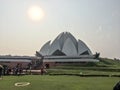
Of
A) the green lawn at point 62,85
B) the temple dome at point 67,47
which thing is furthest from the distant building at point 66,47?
the green lawn at point 62,85

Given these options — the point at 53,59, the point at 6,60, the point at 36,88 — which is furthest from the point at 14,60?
the point at 36,88

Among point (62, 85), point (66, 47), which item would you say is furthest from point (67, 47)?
point (62, 85)

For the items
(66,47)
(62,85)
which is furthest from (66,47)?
(62,85)

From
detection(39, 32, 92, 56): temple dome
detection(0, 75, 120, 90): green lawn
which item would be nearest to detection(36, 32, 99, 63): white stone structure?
detection(39, 32, 92, 56): temple dome

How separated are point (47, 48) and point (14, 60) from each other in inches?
999

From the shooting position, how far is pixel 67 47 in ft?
370

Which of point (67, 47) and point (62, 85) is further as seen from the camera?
point (67, 47)

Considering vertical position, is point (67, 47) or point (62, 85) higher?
point (67, 47)

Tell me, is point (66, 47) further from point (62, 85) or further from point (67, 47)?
point (62, 85)

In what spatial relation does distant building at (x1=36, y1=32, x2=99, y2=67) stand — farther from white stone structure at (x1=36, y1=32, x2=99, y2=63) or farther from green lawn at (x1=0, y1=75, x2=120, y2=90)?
green lawn at (x1=0, y1=75, x2=120, y2=90)

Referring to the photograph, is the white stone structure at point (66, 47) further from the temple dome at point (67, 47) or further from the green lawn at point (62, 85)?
the green lawn at point (62, 85)

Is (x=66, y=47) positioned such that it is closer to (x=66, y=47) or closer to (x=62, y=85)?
(x=66, y=47)

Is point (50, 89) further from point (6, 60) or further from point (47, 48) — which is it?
point (47, 48)

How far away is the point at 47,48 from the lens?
4688 inches
